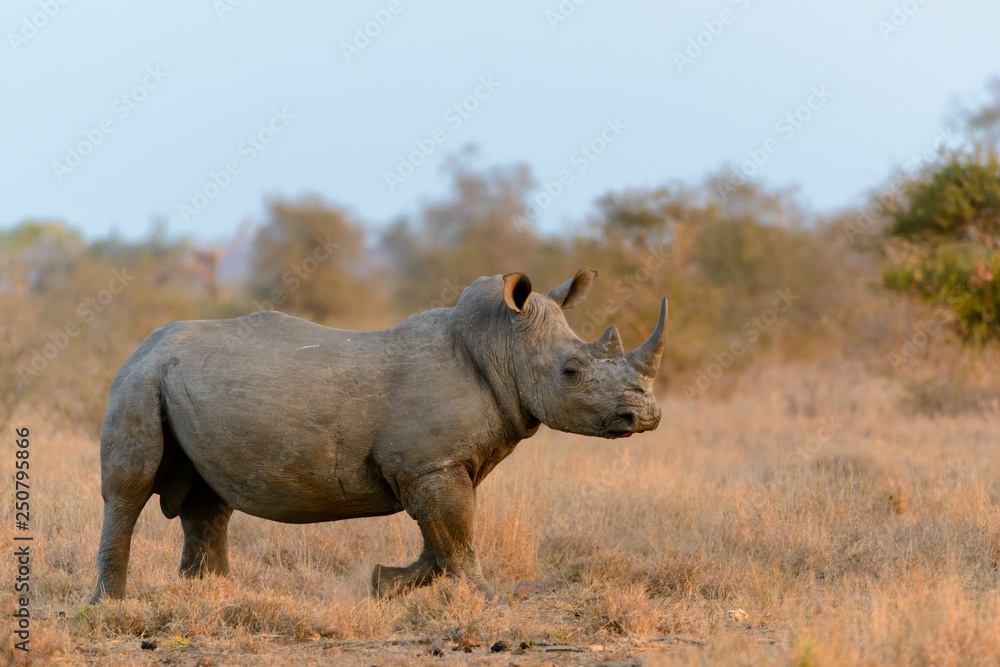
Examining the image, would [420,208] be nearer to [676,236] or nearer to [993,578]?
[676,236]

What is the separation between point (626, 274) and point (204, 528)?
1576 centimetres

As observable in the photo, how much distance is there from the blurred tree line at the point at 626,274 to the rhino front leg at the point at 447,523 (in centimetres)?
841

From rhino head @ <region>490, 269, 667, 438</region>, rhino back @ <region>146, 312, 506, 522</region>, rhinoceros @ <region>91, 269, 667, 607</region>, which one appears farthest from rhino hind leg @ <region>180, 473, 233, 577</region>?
rhino head @ <region>490, 269, 667, 438</region>

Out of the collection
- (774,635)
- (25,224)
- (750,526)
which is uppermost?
(25,224)

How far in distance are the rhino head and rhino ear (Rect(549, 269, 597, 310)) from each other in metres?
0.25

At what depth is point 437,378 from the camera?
18.5 feet

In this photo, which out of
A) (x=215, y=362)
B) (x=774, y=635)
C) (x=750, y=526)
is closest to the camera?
(x=774, y=635)

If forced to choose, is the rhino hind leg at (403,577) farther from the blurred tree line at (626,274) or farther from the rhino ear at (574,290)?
the blurred tree line at (626,274)

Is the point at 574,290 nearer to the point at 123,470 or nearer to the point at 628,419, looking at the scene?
the point at 628,419

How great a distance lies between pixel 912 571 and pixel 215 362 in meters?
4.19

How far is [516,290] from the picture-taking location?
222 inches

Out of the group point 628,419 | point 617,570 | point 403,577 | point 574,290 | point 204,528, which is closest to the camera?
point 628,419

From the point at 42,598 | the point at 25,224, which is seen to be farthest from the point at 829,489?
the point at 25,224

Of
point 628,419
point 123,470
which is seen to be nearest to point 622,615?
point 628,419
